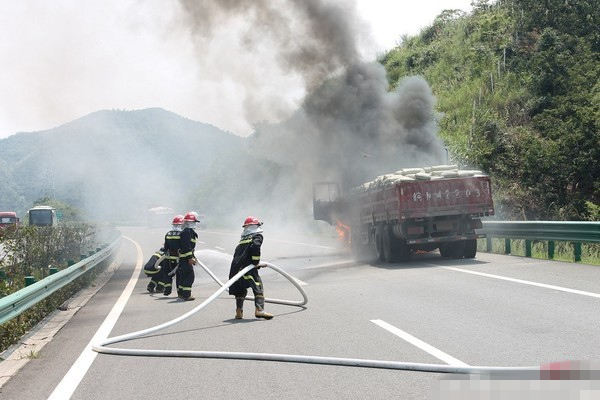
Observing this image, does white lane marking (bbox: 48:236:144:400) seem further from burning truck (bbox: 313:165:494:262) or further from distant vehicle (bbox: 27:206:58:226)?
distant vehicle (bbox: 27:206:58:226)

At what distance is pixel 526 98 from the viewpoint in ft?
119

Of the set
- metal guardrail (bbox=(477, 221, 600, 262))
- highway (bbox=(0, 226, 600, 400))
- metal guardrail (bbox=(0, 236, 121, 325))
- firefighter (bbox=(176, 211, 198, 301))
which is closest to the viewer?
highway (bbox=(0, 226, 600, 400))

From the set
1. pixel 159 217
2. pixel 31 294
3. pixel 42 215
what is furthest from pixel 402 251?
pixel 159 217

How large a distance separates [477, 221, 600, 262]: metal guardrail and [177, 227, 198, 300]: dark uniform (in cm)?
797

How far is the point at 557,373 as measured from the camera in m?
3.27

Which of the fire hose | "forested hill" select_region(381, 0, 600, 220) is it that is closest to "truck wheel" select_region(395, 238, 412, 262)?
→ the fire hose

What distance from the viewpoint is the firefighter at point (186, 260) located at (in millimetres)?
12742

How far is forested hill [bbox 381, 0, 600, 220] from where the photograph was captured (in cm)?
2708

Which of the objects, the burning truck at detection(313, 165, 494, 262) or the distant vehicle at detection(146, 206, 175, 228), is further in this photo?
the distant vehicle at detection(146, 206, 175, 228)

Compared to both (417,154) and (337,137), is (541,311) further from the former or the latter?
(337,137)

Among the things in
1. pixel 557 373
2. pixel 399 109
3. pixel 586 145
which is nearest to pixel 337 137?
pixel 399 109

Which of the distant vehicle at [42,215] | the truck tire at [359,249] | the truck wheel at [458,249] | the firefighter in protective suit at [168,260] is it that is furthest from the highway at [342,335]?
the distant vehicle at [42,215]

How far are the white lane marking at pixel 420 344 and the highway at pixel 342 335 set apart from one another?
0.05 ft

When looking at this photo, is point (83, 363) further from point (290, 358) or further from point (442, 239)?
point (442, 239)
